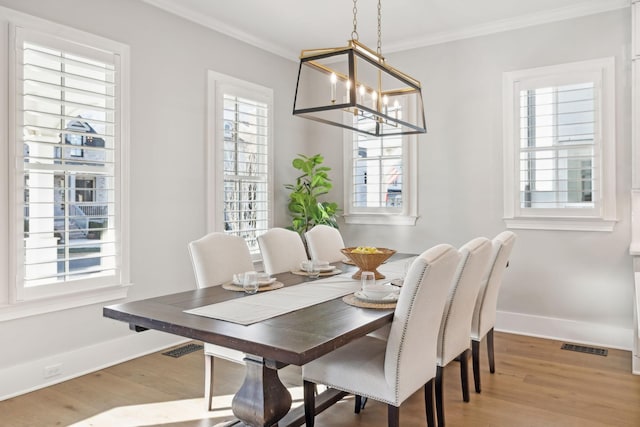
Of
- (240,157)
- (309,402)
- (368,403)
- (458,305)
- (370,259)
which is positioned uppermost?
(240,157)

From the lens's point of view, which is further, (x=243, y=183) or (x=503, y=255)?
(x=243, y=183)

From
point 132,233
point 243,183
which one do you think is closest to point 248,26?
point 243,183

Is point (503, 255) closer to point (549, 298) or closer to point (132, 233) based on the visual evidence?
point (549, 298)

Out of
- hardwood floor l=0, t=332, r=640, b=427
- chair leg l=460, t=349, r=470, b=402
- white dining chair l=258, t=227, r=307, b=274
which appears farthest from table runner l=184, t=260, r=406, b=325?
hardwood floor l=0, t=332, r=640, b=427

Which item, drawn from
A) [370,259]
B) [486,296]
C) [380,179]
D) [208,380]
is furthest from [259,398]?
[380,179]

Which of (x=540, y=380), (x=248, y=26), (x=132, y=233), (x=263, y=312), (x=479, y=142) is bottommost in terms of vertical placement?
(x=540, y=380)

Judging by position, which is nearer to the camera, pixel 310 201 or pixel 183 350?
pixel 183 350

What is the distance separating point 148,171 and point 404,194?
258cm

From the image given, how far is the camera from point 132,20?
12.3 ft

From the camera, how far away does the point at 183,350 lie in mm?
→ 4000

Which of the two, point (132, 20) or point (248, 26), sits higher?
point (248, 26)

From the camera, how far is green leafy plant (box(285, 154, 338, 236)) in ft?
17.0

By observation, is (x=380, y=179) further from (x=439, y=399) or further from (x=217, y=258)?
(x=439, y=399)

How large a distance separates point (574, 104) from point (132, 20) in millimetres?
3780
